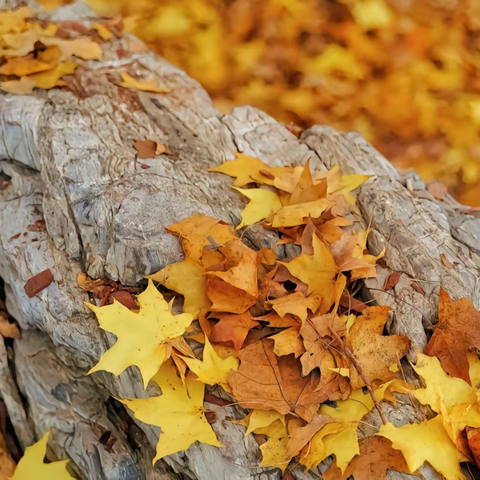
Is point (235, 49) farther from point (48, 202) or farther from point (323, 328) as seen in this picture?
point (323, 328)

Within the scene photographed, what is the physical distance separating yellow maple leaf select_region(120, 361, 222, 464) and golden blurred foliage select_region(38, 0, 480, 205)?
1174 millimetres

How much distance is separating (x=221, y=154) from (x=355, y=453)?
3.10 feet

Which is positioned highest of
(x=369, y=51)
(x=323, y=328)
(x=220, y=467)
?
(x=369, y=51)

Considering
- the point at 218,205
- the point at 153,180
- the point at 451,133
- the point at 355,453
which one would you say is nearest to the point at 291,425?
the point at 355,453

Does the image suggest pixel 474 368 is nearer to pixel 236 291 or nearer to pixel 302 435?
pixel 302 435

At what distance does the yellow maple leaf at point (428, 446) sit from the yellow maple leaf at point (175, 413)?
35 centimetres

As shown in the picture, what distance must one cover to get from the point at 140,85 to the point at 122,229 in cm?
67

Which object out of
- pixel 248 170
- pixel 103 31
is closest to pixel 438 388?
pixel 248 170

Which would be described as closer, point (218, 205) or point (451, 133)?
point (218, 205)

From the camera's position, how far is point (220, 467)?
1.01 metres

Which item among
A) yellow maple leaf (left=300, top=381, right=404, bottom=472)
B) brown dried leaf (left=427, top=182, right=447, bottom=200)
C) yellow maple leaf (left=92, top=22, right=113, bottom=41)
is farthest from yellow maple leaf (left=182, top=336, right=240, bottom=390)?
yellow maple leaf (left=92, top=22, right=113, bottom=41)

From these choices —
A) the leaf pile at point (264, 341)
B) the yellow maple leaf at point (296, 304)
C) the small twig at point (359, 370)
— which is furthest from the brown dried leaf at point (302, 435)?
the yellow maple leaf at point (296, 304)

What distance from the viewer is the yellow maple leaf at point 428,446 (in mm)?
898

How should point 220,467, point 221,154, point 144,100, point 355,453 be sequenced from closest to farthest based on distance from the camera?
point 355,453 → point 220,467 → point 221,154 → point 144,100
